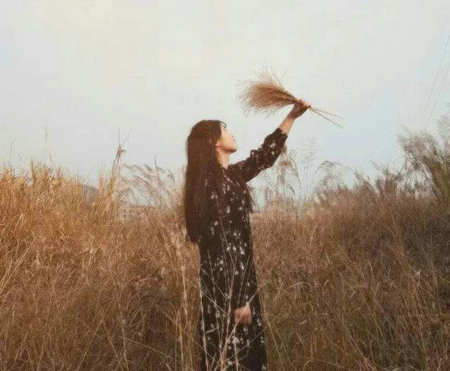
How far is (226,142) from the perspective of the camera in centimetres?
234

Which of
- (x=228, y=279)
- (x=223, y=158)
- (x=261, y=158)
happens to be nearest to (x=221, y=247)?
(x=228, y=279)

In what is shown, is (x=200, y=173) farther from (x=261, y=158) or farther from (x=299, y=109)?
(x=299, y=109)

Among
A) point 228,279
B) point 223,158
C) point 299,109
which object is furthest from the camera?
point 299,109

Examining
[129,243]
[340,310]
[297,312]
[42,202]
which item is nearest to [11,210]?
[42,202]

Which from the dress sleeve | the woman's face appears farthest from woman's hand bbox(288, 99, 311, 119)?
the woman's face

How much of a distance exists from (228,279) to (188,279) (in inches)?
38.1

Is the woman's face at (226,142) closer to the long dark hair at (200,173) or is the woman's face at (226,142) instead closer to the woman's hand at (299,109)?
the long dark hair at (200,173)

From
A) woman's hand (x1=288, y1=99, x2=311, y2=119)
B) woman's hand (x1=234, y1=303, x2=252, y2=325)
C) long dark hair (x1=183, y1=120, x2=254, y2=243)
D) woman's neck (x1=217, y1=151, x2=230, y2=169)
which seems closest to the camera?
woman's hand (x1=234, y1=303, x2=252, y2=325)

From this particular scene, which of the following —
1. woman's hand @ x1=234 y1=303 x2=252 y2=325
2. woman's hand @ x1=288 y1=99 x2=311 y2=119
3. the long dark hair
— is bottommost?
woman's hand @ x1=234 y1=303 x2=252 y2=325

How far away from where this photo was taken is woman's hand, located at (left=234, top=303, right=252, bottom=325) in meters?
2.06

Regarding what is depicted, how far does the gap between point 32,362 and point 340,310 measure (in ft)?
4.94

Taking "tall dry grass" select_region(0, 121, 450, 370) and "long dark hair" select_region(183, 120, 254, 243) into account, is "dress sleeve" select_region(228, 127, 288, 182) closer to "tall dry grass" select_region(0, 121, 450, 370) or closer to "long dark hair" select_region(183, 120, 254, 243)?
"long dark hair" select_region(183, 120, 254, 243)

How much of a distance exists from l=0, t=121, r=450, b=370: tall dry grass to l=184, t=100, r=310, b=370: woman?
0.39 ft

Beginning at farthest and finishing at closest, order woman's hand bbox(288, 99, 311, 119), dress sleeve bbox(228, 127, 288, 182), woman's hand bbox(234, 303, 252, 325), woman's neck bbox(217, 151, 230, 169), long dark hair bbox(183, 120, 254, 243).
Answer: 1. woman's hand bbox(288, 99, 311, 119)
2. dress sleeve bbox(228, 127, 288, 182)
3. woman's neck bbox(217, 151, 230, 169)
4. long dark hair bbox(183, 120, 254, 243)
5. woman's hand bbox(234, 303, 252, 325)
